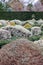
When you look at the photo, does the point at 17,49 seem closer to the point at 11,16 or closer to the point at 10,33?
the point at 10,33

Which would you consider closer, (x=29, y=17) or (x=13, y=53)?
(x=13, y=53)

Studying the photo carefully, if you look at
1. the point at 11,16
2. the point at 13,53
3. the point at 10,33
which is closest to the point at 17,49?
the point at 13,53

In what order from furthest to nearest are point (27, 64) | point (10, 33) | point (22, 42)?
1. point (10, 33)
2. point (22, 42)
3. point (27, 64)

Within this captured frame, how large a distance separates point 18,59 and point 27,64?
0.47ft

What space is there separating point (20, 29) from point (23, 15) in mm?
13363

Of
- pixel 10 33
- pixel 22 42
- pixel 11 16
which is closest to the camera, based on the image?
pixel 22 42

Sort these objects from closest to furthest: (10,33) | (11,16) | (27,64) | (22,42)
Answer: (27,64)
(22,42)
(10,33)
(11,16)

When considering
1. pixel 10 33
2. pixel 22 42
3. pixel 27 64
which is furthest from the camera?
pixel 10 33

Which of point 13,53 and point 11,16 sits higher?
point 13,53

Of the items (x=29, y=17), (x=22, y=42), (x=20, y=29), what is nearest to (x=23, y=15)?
(x=29, y=17)

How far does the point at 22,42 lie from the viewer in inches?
186

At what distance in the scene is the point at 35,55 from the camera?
14.7 ft

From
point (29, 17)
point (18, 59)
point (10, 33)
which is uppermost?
point (18, 59)

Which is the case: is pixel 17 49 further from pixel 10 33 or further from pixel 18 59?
pixel 10 33
